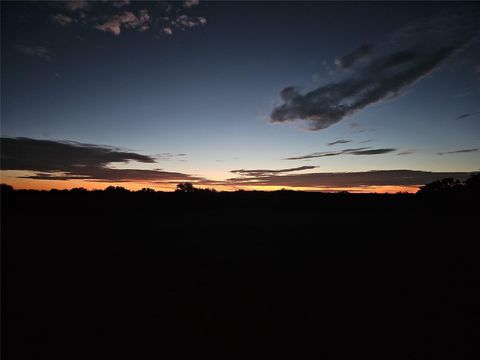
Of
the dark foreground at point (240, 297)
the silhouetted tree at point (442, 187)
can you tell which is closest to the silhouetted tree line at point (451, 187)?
the silhouetted tree at point (442, 187)

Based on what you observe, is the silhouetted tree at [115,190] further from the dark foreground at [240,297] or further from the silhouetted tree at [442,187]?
the silhouetted tree at [442,187]

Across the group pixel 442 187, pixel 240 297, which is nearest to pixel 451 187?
pixel 442 187

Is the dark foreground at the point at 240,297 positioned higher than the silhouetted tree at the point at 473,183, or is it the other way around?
the silhouetted tree at the point at 473,183

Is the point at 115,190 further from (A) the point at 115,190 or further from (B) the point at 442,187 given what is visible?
(B) the point at 442,187

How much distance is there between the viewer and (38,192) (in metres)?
34.2

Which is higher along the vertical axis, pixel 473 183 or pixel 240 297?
pixel 473 183

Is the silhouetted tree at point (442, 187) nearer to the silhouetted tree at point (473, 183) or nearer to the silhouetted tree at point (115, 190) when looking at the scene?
the silhouetted tree at point (473, 183)

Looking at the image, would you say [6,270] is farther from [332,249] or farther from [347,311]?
[332,249]

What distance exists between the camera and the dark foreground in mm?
5164

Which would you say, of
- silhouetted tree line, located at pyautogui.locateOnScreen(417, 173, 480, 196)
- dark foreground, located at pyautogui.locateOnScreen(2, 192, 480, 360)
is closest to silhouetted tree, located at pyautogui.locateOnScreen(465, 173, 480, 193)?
silhouetted tree line, located at pyautogui.locateOnScreen(417, 173, 480, 196)

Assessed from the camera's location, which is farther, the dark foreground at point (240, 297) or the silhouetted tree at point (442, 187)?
the silhouetted tree at point (442, 187)

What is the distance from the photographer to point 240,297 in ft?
24.0

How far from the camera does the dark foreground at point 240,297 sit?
5164mm

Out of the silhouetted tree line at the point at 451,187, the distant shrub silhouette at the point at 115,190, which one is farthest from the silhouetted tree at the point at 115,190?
the silhouetted tree line at the point at 451,187
